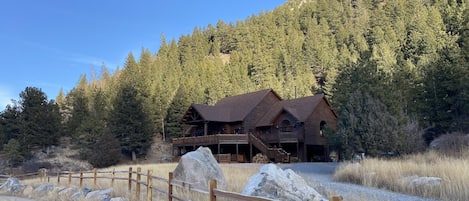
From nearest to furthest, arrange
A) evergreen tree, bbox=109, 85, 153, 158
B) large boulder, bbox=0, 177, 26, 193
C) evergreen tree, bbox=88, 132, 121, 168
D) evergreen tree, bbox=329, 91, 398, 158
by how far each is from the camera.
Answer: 1. evergreen tree, bbox=329, 91, 398, 158
2. large boulder, bbox=0, 177, 26, 193
3. evergreen tree, bbox=88, 132, 121, 168
4. evergreen tree, bbox=109, 85, 153, 158

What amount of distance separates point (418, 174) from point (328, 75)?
169 ft

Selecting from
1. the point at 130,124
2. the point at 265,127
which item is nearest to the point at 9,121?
the point at 130,124

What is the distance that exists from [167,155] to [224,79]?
23518 mm

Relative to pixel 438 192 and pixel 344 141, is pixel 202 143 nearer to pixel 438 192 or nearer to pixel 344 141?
pixel 344 141

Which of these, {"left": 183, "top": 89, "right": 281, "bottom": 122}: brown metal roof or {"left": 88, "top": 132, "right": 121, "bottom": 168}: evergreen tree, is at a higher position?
{"left": 183, "top": 89, "right": 281, "bottom": 122}: brown metal roof

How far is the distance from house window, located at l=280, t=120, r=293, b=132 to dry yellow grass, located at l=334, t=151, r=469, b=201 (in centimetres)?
1712

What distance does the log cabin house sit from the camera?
33.4m

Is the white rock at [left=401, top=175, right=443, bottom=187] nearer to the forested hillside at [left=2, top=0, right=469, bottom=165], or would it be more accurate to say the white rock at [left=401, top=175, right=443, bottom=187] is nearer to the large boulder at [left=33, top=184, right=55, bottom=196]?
the forested hillside at [left=2, top=0, right=469, bottom=165]

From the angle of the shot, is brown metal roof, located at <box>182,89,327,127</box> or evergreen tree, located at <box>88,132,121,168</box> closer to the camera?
brown metal roof, located at <box>182,89,327,127</box>

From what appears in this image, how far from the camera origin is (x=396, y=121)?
2022 cm

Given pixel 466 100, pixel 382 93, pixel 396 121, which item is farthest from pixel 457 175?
pixel 466 100

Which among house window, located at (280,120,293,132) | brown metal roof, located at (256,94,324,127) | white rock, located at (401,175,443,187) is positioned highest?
brown metal roof, located at (256,94,324,127)

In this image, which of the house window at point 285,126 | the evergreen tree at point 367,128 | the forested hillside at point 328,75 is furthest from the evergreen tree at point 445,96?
the house window at point 285,126

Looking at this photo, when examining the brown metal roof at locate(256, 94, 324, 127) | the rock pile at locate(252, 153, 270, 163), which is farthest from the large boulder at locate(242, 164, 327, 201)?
the brown metal roof at locate(256, 94, 324, 127)
